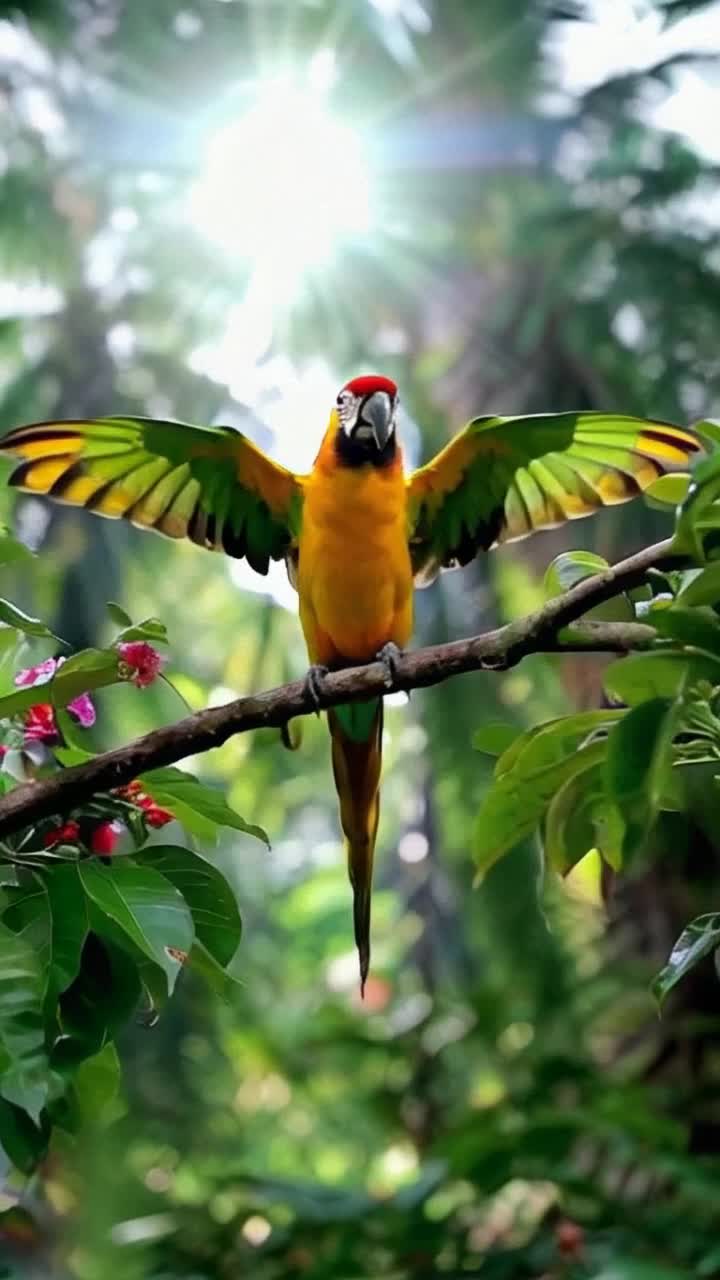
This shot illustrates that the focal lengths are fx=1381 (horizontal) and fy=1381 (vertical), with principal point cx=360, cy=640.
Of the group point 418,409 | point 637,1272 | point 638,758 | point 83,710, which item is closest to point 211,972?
point 83,710

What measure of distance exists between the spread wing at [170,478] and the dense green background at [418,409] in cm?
38

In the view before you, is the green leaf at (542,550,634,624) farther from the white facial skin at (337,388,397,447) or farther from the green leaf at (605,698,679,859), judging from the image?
the white facial skin at (337,388,397,447)

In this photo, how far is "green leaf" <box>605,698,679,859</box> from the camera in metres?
0.68

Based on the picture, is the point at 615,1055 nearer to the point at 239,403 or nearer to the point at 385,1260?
the point at 385,1260

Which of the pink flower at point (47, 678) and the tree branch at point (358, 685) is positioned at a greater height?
the pink flower at point (47, 678)

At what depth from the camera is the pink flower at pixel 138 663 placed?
896 millimetres

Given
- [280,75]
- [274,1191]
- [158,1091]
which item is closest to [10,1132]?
[274,1191]

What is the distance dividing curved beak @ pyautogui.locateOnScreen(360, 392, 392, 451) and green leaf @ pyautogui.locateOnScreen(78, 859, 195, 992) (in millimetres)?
793

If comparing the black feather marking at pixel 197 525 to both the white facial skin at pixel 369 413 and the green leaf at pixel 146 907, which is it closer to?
the white facial skin at pixel 369 413

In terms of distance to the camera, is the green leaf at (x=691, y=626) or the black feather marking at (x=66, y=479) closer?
the green leaf at (x=691, y=626)

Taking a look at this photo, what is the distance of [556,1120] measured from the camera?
5.50ft

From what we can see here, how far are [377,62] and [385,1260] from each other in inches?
77.2

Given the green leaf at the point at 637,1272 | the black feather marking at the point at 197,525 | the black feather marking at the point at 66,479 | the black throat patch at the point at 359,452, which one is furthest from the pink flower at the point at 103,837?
the green leaf at the point at 637,1272

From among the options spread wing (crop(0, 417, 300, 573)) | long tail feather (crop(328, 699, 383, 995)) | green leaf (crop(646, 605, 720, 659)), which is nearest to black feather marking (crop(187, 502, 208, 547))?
spread wing (crop(0, 417, 300, 573))
